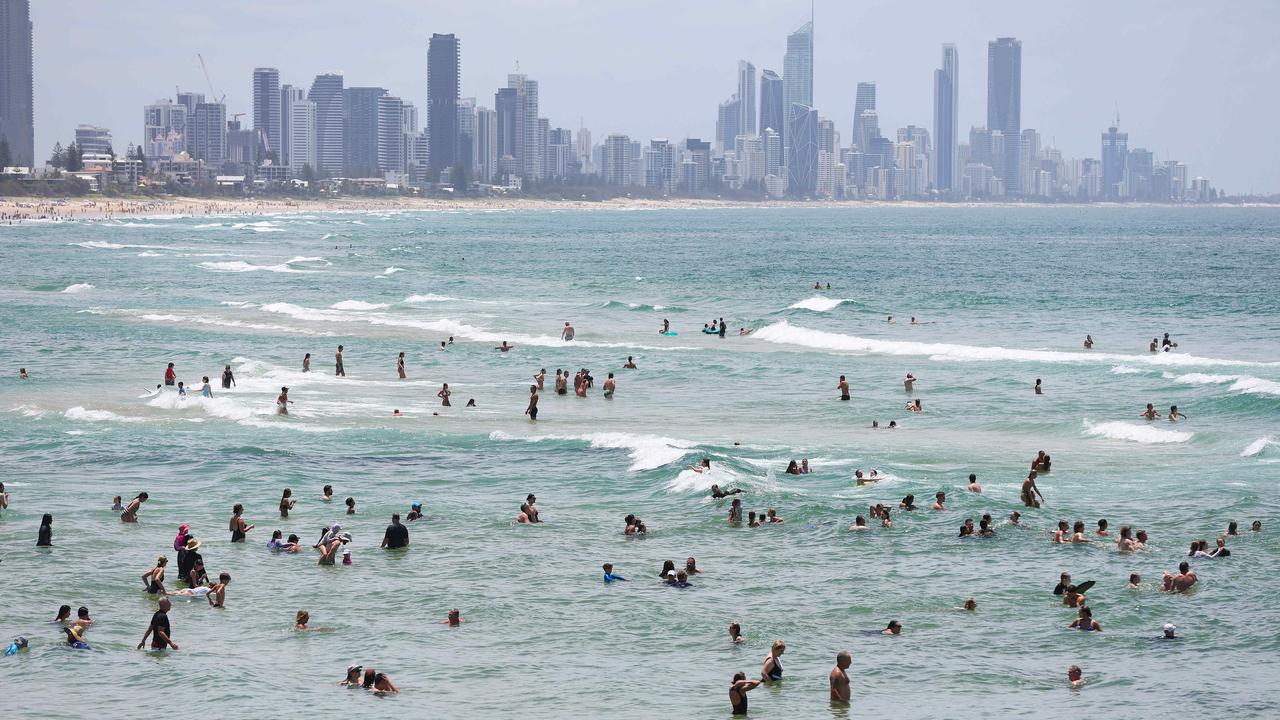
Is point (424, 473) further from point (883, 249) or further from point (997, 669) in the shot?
point (883, 249)

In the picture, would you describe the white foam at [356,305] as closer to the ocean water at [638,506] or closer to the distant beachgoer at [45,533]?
the ocean water at [638,506]

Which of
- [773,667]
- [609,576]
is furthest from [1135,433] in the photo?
[773,667]

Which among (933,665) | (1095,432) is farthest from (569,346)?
(933,665)

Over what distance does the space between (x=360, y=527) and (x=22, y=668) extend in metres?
8.85

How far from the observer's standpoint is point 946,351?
58.3m

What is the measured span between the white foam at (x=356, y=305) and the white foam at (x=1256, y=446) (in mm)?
52089

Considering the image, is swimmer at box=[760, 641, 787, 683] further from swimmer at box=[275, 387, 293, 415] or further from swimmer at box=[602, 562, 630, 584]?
swimmer at box=[275, 387, 293, 415]

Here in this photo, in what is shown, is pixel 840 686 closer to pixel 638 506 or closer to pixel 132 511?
pixel 638 506

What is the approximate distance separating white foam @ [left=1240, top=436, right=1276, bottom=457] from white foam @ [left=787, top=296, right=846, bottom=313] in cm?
4155

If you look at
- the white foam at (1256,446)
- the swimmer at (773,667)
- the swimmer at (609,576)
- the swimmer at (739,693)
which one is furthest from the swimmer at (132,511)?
the white foam at (1256,446)

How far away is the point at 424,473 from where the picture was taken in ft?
110

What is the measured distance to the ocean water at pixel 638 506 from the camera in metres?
20.1

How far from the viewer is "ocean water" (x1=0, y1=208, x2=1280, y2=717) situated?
65.9 ft

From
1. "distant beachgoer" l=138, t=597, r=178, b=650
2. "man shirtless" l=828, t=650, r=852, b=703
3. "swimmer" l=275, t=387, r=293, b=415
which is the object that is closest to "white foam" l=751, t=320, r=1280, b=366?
"swimmer" l=275, t=387, r=293, b=415
